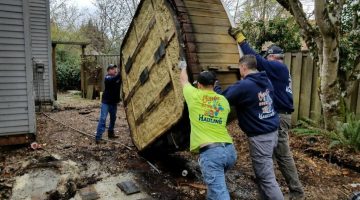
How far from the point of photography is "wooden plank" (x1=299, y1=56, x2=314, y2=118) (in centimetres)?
732

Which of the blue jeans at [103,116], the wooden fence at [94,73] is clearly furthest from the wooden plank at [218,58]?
the wooden fence at [94,73]

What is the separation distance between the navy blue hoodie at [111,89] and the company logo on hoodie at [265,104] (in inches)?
162

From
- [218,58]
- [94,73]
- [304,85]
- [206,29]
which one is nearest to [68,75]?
[94,73]

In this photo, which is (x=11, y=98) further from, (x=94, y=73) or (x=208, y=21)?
(x=94, y=73)

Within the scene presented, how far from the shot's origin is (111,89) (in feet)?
22.7

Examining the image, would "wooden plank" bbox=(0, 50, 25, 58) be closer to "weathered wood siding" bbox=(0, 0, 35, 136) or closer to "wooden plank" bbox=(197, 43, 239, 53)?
"weathered wood siding" bbox=(0, 0, 35, 136)

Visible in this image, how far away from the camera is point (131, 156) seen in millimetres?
5672

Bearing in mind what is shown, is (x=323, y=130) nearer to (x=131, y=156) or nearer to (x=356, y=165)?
(x=356, y=165)

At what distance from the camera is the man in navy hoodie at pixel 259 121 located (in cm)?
330

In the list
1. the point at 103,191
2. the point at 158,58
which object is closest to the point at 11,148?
the point at 103,191

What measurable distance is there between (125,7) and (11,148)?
19.9m

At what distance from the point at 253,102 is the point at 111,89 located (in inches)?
170

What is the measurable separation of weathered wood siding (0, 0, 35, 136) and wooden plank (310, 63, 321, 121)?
613 cm

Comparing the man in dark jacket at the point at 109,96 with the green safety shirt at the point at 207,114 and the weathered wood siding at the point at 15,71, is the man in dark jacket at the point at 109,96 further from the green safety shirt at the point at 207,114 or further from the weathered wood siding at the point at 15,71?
the green safety shirt at the point at 207,114
